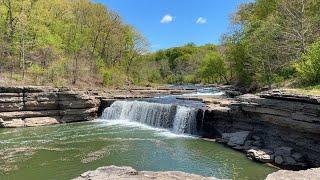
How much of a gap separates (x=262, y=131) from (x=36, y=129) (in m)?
17.5

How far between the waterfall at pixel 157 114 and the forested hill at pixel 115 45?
314 inches

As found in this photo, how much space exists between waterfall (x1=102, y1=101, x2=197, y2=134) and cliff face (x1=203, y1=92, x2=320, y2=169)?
7.91 ft

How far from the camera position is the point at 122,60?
6431 cm

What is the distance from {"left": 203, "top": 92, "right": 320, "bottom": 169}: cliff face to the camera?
763 inches

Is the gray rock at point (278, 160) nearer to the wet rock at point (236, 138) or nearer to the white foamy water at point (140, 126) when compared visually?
the wet rock at point (236, 138)

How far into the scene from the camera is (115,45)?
6172cm

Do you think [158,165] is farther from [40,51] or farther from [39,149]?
[40,51]

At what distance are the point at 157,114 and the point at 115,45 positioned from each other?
31.8 m

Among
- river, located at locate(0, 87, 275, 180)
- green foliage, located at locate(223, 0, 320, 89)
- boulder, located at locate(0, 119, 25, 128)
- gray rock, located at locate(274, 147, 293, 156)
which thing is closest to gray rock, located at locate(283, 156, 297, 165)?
gray rock, located at locate(274, 147, 293, 156)

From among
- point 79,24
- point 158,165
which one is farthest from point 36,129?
point 79,24

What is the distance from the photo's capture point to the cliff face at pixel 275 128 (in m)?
19.4

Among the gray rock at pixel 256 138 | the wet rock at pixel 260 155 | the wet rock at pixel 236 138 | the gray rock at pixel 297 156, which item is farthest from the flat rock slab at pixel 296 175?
the gray rock at pixel 256 138

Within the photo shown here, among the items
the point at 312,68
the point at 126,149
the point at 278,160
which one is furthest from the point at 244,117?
the point at 126,149

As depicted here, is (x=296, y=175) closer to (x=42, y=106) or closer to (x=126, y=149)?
(x=126, y=149)
